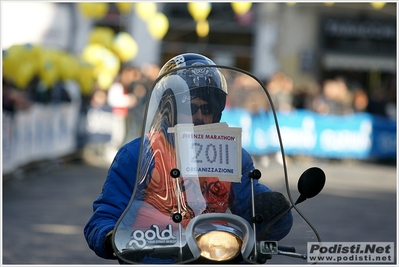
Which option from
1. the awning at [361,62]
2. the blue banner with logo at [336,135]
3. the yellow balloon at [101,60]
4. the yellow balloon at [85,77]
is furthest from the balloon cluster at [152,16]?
the awning at [361,62]

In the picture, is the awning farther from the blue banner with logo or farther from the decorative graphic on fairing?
the decorative graphic on fairing

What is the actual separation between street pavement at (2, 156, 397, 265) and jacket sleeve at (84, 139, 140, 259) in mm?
485

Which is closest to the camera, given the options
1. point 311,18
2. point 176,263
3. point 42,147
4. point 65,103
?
point 176,263

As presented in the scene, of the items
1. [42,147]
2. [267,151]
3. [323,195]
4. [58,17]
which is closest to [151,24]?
[58,17]

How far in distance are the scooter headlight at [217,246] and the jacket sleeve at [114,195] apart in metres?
0.43

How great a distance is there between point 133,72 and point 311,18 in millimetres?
15494

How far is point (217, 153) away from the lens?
306 centimetres

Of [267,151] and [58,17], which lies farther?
[58,17]

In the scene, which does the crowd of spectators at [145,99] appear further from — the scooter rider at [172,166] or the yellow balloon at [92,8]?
the scooter rider at [172,166]

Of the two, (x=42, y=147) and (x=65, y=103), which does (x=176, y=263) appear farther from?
(x=65, y=103)

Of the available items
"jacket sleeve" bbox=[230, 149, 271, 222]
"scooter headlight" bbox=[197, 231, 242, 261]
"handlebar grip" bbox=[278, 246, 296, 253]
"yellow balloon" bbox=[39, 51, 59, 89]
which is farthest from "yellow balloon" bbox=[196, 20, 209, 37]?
"scooter headlight" bbox=[197, 231, 242, 261]

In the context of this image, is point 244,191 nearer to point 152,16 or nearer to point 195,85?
point 195,85

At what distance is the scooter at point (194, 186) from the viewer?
9.32 feet

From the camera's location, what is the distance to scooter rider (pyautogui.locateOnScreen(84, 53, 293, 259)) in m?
3.01
